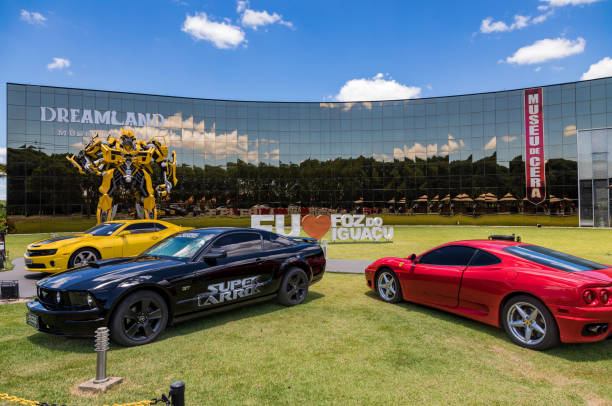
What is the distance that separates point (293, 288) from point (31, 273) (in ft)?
27.4

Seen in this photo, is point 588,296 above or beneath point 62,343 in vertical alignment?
above

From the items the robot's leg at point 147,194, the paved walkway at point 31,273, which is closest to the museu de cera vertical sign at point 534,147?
the paved walkway at point 31,273

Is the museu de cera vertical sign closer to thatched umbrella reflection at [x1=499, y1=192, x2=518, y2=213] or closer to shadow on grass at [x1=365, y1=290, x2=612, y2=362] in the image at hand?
thatched umbrella reflection at [x1=499, y1=192, x2=518, y2=213]

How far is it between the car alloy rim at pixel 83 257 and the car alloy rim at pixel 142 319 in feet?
17.7

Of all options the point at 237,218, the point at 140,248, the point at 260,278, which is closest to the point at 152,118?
the point at 237,218

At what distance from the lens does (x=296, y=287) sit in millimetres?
6762

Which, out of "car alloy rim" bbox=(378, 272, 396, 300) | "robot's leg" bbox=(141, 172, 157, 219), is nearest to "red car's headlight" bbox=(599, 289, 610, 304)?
"car alloy rim" bbox=(378, 272, 396, 300)

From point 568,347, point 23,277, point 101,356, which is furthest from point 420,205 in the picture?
point 101,356

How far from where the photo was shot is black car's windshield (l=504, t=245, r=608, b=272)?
185 inches

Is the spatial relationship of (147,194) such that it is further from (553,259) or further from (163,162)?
(553,259)

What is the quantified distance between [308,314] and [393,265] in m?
1.86

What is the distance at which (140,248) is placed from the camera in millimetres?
10008

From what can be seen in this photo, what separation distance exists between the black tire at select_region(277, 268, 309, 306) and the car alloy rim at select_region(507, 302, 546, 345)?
11.4 ft

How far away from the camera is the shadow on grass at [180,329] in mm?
4675
